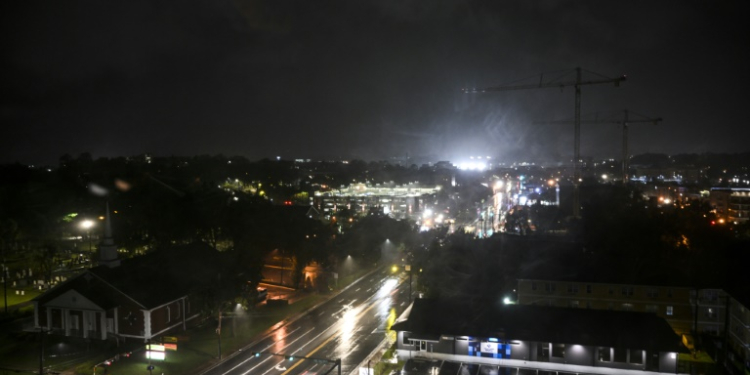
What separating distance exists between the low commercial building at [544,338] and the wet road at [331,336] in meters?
1.84

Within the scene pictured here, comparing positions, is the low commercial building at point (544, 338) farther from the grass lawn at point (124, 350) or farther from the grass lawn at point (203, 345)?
the grass lawn at point (124, 350)

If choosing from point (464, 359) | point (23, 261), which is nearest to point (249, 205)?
point (23, 261)

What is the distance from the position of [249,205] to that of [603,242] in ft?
57.5

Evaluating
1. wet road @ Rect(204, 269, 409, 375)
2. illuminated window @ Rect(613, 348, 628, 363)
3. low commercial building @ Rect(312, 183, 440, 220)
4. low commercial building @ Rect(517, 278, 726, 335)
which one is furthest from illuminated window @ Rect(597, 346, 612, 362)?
low commercial building @ Rect(312, 183, 440, 220)

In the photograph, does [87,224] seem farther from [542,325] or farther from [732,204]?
[732,204]

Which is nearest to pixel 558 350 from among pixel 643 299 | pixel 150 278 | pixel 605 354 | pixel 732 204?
pixel 605 354

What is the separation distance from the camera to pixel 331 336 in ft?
50.7

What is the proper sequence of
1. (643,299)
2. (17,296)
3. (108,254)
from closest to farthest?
(108,254) < (643,299) < (17,296)

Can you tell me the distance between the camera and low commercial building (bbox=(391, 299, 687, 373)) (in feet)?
41.5

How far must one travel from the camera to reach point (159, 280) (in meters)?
15.9

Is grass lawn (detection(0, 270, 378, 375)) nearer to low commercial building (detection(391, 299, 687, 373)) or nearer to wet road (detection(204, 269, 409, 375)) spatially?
wet road (detection(204, 269, 409, 375))

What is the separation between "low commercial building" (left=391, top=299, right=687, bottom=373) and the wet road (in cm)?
184

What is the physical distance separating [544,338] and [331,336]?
6.14 metres

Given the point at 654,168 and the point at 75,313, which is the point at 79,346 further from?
the point at 654,168
